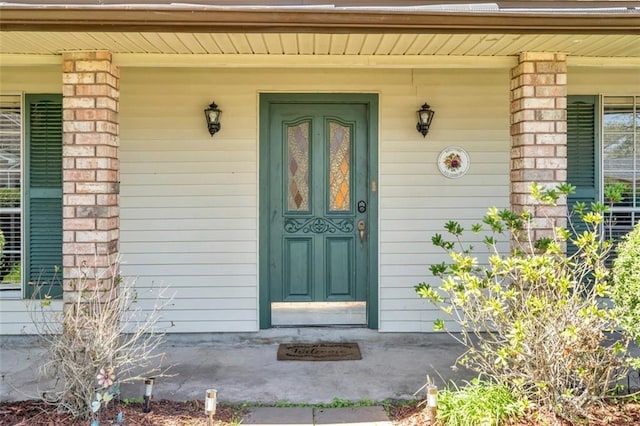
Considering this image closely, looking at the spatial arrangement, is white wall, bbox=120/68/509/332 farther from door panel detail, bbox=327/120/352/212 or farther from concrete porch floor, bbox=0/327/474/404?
door panel detail, bbox=327/120/352/212

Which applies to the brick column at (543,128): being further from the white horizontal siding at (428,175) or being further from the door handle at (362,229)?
the door handle at (362,229)

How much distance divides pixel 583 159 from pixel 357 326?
2.67m

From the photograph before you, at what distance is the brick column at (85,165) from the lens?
361 cm

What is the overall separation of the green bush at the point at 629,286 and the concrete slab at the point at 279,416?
1940mm

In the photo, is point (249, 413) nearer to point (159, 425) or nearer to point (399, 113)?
point (159, 425)

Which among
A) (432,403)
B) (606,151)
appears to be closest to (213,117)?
(432,403)

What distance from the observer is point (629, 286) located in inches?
118

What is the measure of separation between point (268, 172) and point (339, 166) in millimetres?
686

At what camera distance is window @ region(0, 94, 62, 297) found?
191 inches

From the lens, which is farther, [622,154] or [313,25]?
[622,154]

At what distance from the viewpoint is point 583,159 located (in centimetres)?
497

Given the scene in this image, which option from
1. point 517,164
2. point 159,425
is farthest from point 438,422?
point 517,164

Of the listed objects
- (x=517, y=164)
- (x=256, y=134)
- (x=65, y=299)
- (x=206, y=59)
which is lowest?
(x=65, y=299)

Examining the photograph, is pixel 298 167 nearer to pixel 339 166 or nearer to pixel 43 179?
pixel 339 166
